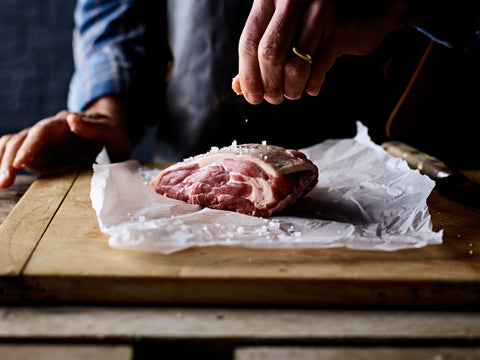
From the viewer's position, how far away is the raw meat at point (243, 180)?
4.77 ft

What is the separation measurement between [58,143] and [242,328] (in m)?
1.24

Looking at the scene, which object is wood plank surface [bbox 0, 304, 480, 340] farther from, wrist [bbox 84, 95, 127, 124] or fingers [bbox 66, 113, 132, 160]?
wrist [bbox 84, 95, 127, 124]

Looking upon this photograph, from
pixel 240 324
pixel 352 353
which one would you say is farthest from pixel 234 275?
pixel 352 353

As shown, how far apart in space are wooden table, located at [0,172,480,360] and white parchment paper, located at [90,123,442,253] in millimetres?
171

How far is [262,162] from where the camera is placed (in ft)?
4.84

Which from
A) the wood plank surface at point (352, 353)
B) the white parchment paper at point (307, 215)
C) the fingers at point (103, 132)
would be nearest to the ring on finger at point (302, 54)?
the white parchment paper at point (307, 215)

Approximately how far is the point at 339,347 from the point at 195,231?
50 centimetres

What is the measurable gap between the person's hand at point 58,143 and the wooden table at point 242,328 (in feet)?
2.68

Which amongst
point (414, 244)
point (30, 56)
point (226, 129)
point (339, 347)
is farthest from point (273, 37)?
Result: point (30, 56)

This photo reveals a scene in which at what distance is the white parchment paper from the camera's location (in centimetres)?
120

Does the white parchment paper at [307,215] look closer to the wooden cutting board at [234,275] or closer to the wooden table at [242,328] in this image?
the wooden cutting board at [234,275]

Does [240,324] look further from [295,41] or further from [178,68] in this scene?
[178,68]

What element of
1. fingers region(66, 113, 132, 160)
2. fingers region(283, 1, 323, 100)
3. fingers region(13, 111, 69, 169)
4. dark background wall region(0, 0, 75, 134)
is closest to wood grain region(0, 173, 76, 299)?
fingers region(13, 111, 69, 169)

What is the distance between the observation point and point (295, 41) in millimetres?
1394
